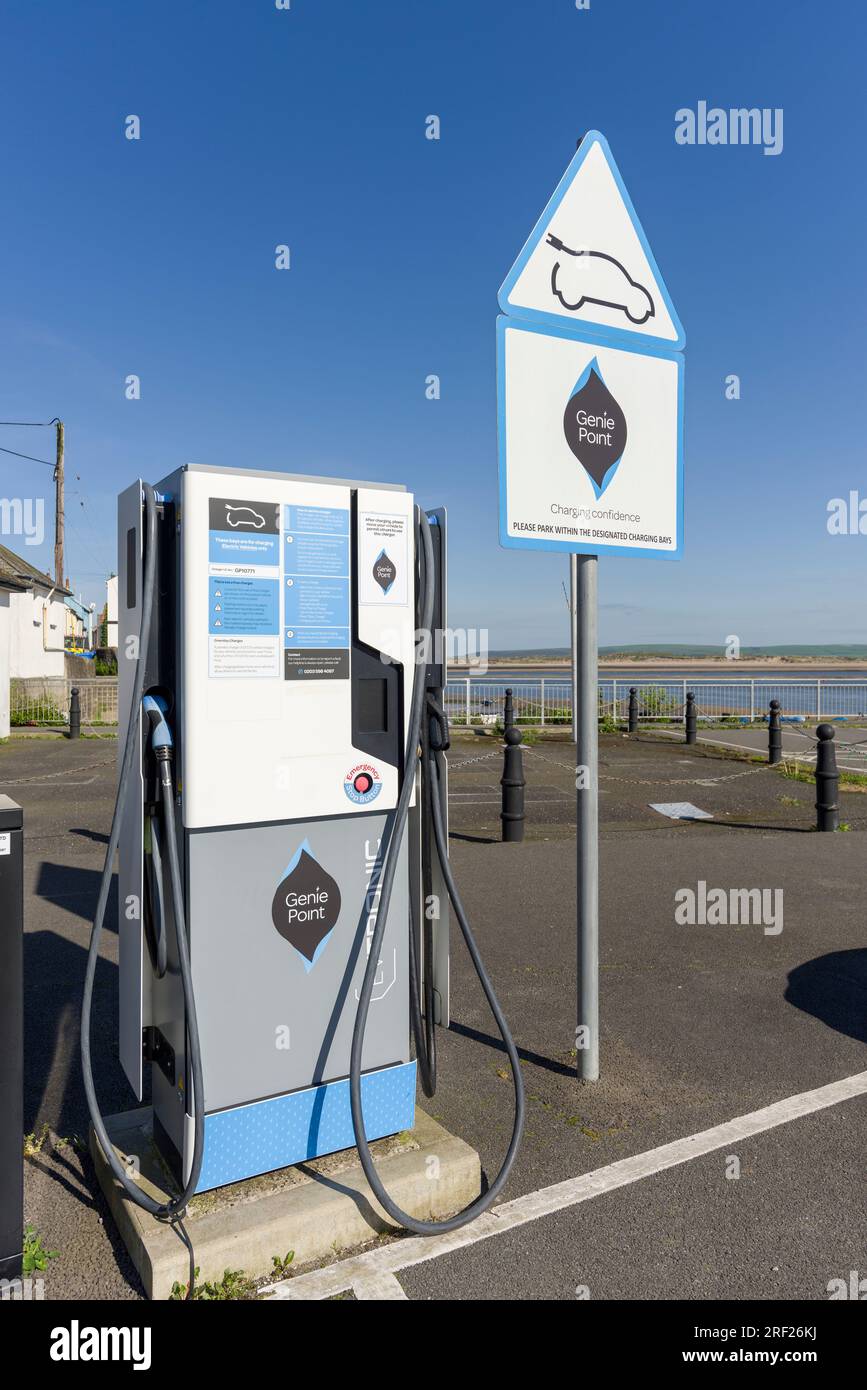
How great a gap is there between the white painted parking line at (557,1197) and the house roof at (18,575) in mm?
18637

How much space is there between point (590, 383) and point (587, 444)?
260 millimetres

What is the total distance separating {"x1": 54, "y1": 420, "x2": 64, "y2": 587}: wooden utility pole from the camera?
35188mm

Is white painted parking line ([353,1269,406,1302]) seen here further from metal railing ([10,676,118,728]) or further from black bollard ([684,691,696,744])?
metal railing ([10,676,118,728])

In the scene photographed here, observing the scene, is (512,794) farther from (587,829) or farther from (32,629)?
(32,629)

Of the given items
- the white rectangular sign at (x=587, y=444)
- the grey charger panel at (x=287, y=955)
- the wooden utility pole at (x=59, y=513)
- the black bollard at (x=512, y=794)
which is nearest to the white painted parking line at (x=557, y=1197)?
the grey charger panel at (x=287, y=955)

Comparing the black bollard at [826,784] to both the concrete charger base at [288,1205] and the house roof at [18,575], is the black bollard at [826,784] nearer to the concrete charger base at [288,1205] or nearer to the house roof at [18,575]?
the concrete charger base at [288,1205]

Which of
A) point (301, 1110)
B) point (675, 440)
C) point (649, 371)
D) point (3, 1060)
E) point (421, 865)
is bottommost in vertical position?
point (301, 1110)

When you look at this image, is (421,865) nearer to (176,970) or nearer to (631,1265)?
(176,970)

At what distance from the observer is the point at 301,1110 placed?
2859 mm

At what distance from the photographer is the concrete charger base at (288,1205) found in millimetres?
2490

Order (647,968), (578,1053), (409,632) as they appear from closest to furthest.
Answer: (409,632) → (578,1053) → (647,968)

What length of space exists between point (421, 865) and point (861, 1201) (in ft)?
5.68
